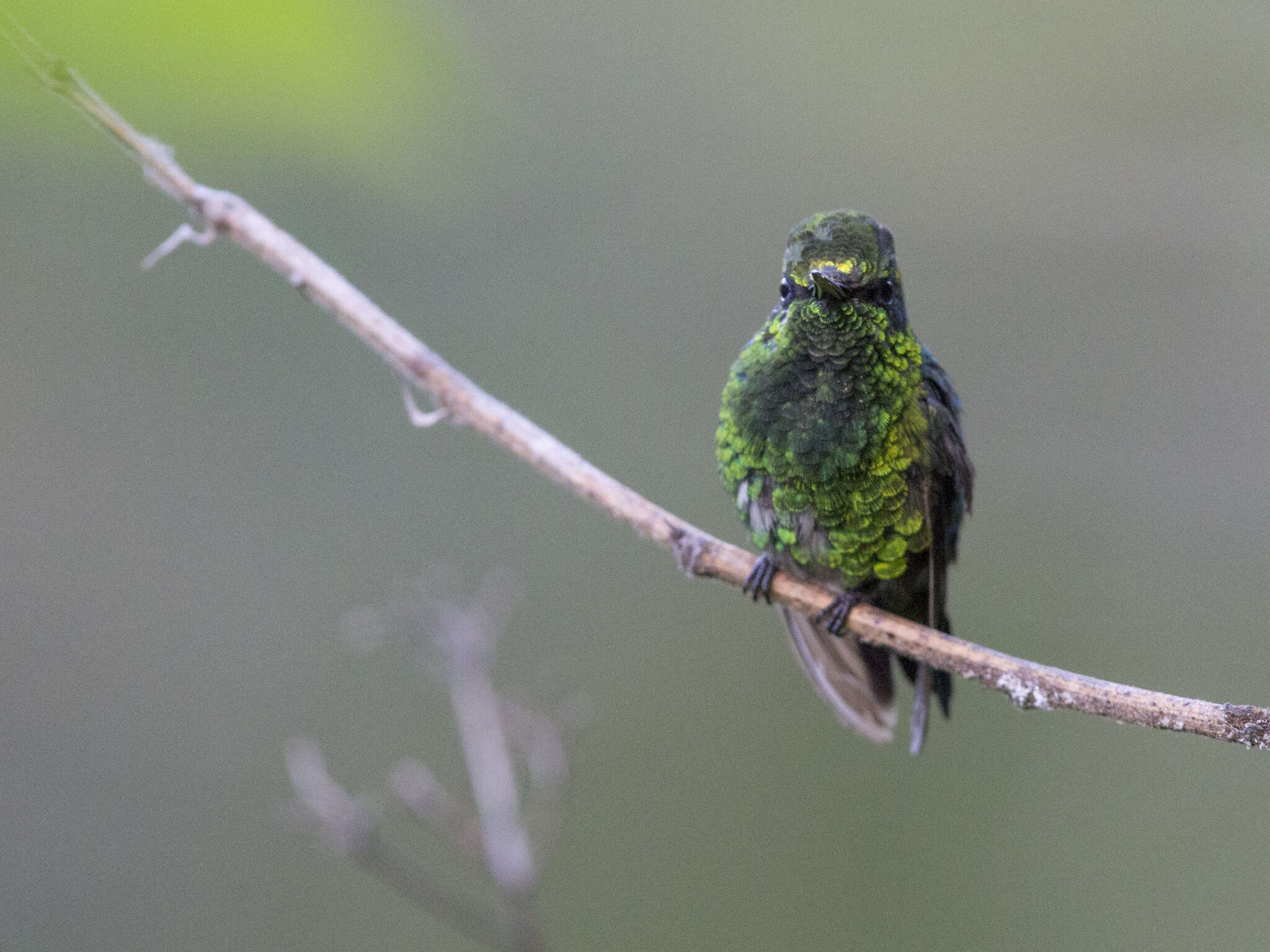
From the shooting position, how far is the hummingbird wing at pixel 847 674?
1885 millimetres

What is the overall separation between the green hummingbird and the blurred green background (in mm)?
1444

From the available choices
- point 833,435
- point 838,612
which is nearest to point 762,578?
point 838,612

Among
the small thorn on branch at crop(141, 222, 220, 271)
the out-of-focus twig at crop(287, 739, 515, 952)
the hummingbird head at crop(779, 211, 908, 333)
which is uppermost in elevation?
the hummingbird head at crop(779, 211, 908, 333)

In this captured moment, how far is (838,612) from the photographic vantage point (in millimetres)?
1668

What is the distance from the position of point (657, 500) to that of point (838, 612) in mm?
1568

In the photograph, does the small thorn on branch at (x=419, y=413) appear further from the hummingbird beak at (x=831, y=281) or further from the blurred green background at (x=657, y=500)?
the blurred green background at (x=657, y=500)

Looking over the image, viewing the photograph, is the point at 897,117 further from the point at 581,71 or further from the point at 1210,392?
the point at 1210,392

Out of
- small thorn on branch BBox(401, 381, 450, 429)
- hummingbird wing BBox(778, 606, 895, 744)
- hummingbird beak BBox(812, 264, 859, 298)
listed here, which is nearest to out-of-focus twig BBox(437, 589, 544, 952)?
small thorn on branch BBox(401, 381, 450, 429)

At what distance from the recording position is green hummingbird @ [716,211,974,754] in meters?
1.44

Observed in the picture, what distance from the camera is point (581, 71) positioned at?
3.00 metres

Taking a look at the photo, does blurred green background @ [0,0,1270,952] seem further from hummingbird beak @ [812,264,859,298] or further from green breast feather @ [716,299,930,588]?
hummingbird beak @ [812,264,859,298]

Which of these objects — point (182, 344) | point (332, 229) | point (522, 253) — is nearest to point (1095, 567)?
point (522, 253)

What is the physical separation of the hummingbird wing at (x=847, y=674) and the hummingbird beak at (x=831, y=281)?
70cm

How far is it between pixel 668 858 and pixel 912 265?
1986 mm
